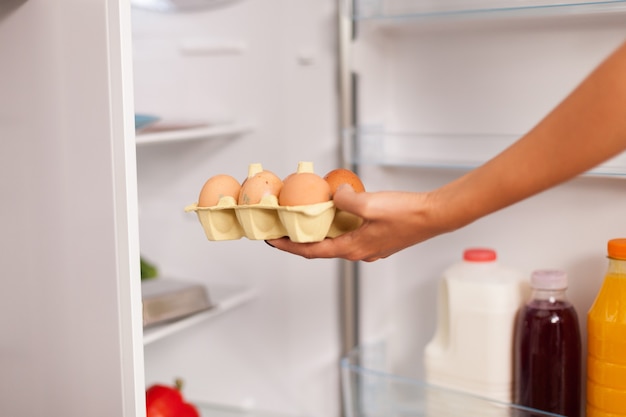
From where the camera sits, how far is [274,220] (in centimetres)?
102

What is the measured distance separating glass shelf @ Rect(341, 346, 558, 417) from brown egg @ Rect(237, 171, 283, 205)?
631 millimetres

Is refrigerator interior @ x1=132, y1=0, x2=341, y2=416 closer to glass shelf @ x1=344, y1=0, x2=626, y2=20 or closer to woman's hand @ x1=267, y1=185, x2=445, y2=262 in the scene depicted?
glass shelf @ x1=344, y1=0, x2=626, y2=20

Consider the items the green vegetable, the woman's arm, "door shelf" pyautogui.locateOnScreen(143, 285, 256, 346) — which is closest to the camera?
the woman's arm

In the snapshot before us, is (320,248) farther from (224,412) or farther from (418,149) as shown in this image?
(224,412)

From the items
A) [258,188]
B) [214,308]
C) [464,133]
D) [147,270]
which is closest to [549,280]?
[464,133]

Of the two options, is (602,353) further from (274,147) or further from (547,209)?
(274,147)

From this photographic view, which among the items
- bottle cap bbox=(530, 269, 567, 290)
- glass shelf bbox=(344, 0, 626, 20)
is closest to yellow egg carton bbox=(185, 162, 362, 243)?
bottle cap bbox=(530, 269, 567, 290)

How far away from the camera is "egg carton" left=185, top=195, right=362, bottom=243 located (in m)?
0.97

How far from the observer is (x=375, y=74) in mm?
1630

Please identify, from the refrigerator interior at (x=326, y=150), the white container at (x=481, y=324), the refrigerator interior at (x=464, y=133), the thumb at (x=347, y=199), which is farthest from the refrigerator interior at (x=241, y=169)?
the thumb at (x=347, y=199)

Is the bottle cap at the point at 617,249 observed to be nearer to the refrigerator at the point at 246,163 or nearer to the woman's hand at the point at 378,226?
the refrigerator at the point at 246,163

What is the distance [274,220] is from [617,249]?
580 millimetres

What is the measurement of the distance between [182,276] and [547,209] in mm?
878

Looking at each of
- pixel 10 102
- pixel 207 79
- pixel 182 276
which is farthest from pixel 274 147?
pixel 10 102
